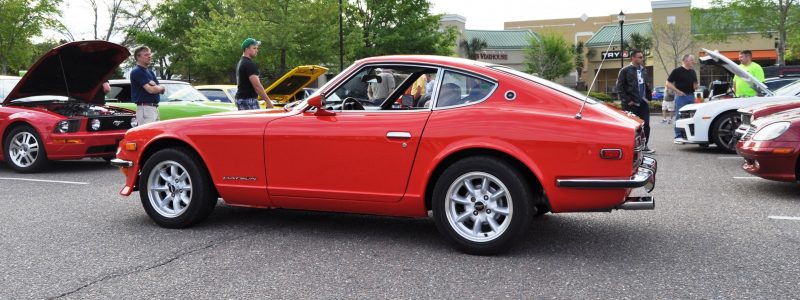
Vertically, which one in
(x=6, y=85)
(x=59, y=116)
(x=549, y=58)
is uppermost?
(x=549, y=58)

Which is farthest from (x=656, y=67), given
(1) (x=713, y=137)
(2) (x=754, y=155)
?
→ (2) (x=754, y=155)

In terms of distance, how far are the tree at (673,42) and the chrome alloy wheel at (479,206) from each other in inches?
1979

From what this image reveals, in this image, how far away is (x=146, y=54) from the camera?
8758 millimetres

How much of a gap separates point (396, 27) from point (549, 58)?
2864 centimetres

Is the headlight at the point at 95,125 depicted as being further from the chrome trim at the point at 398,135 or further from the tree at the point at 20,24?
the tree at the point at 20,24

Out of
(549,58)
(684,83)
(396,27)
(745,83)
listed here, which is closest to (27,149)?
(684,83)

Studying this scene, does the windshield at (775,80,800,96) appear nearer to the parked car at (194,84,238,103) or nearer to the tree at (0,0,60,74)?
the parked car at (194,84,238,103)

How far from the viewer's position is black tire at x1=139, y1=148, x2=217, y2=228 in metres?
5.17

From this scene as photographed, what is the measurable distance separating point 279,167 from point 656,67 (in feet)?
184

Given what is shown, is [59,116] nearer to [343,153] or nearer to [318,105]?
[318,105]

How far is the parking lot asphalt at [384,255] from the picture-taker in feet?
12.3

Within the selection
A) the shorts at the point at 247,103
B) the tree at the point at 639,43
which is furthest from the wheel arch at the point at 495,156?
the tree at the point at 639,43

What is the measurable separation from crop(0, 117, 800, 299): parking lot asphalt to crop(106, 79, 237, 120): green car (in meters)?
4.47

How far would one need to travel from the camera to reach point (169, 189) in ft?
17.5
